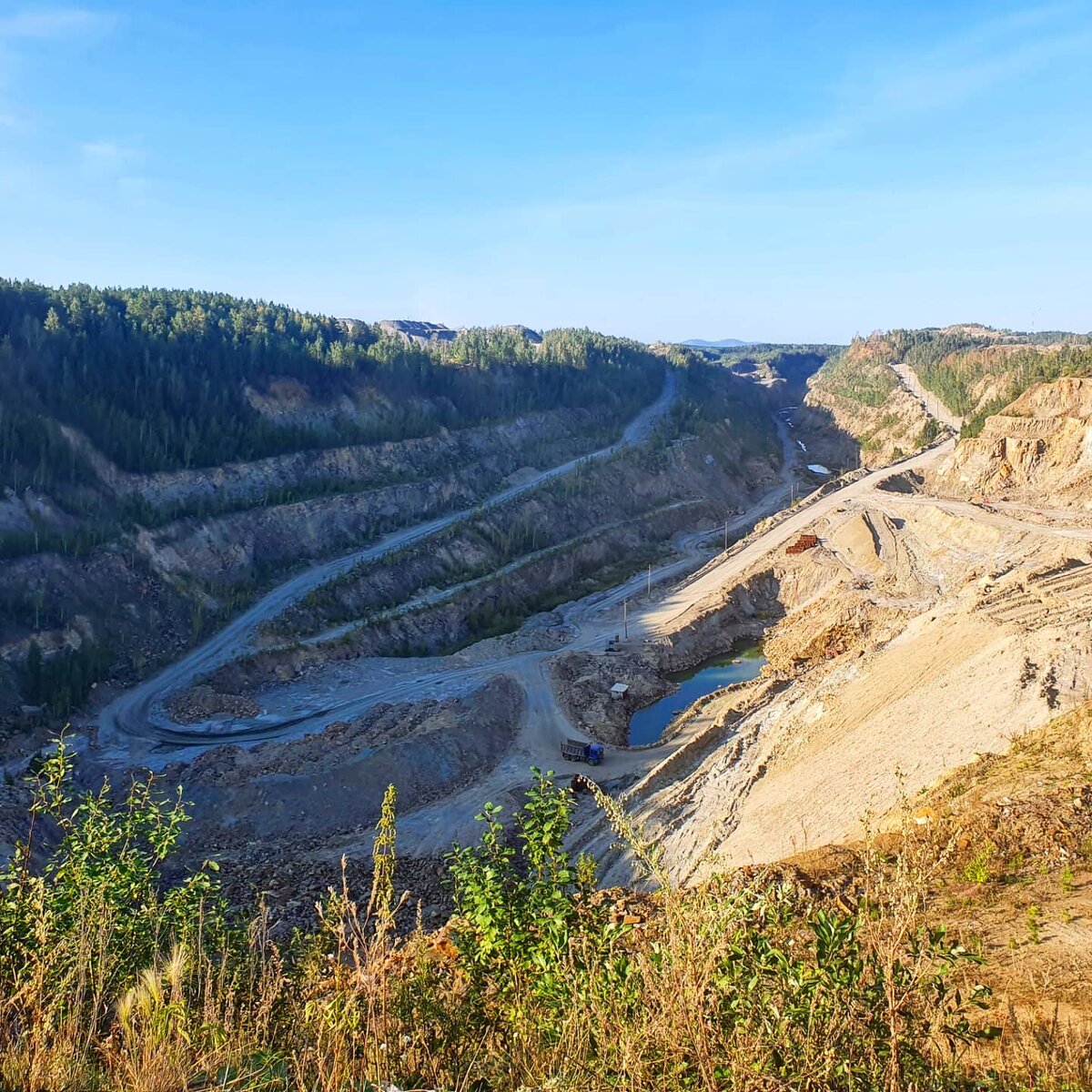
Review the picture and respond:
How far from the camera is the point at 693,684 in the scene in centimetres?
5172

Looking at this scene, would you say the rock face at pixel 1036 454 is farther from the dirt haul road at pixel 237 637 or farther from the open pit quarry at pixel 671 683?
the dirt haul road at pixel 237 637

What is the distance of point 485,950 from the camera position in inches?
308

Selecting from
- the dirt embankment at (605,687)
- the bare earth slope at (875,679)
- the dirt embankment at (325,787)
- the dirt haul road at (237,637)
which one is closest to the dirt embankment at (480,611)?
the dirt haul road at (237,637)

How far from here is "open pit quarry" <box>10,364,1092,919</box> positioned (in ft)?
86.4

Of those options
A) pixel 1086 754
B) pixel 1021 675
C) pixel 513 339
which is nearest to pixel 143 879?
pixel 1086 754

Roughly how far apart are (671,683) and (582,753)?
13.8 meters

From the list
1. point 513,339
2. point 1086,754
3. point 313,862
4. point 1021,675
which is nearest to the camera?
point 1086,754

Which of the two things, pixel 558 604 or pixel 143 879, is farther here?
pixel 558 604

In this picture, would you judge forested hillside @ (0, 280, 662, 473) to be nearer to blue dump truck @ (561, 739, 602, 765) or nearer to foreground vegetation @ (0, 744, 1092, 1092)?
blue dump truck @ (561, 739, 602, 765)

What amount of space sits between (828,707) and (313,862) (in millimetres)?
21497

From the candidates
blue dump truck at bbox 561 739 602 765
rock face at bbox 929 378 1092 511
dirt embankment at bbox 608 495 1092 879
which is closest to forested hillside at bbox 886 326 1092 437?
rock face at bbox 929 378 1092 511

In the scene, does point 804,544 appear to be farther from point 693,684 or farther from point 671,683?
point 671,683

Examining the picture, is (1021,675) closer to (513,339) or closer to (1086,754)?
(1086,754)

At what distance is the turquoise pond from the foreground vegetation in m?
35.1
